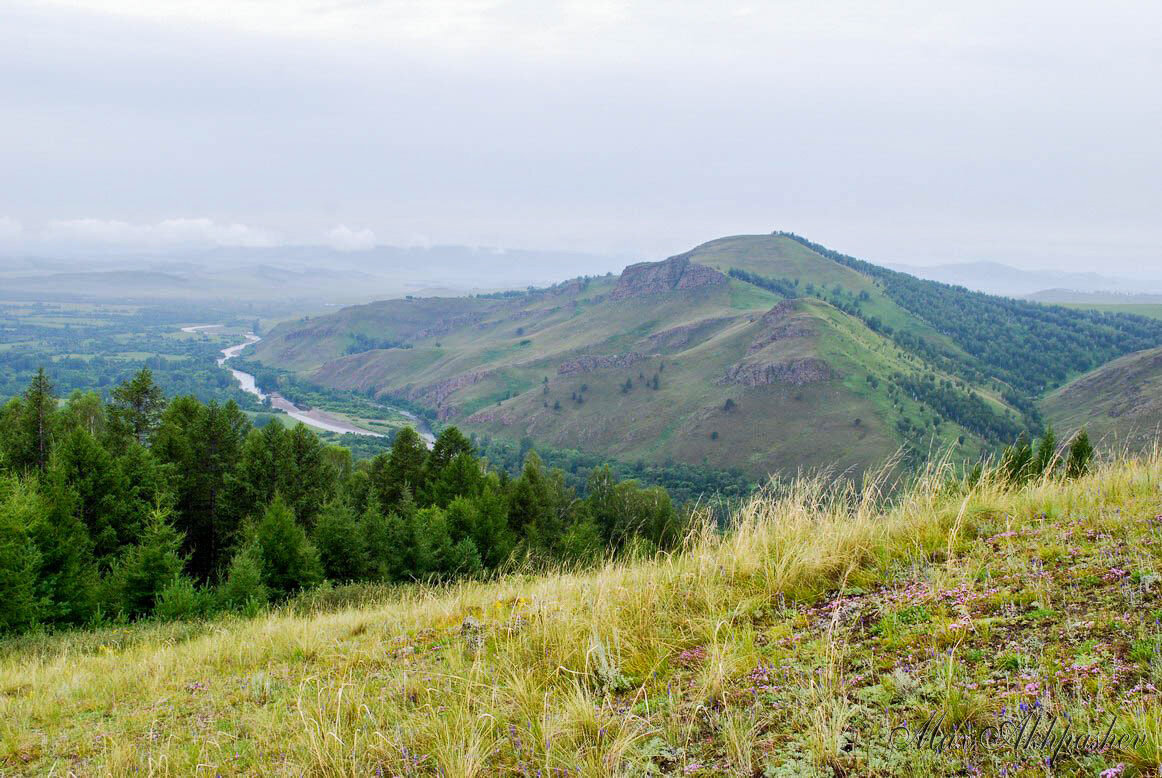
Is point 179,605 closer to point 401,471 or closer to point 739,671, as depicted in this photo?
point 739,671

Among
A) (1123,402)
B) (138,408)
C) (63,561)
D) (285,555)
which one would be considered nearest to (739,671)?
(285,555)

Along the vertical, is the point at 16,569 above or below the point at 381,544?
above

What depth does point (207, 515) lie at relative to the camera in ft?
124

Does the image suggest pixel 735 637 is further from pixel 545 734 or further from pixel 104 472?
pixel 104 472

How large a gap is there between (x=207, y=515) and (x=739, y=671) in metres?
41.8

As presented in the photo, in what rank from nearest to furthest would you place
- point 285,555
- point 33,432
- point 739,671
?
point 739,671, point 285,555, point 33,432

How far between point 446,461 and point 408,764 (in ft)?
147

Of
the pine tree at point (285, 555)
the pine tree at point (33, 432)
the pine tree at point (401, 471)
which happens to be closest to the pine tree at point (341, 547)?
the pine tree at point (285, 555)

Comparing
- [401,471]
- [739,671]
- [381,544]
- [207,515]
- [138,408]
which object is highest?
[739,671]

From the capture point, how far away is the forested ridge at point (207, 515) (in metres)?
20.6

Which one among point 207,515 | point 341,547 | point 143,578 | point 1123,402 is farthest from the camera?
point 1123,402

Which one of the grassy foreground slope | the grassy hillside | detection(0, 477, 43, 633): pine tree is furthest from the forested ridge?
the grassy hillside

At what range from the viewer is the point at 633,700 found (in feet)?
13.9

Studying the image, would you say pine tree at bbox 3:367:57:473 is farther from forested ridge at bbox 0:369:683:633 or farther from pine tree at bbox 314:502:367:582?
pine tree at bbox 314:502:367:582
